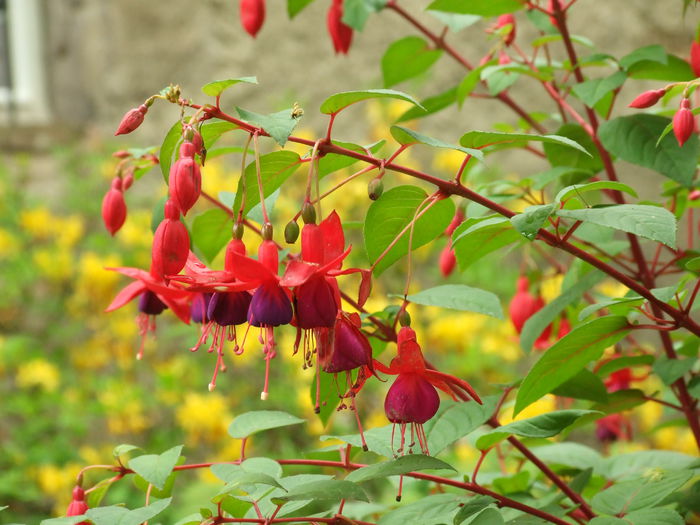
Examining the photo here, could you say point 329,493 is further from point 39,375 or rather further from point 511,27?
point 39,375

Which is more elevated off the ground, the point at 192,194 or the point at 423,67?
the point at 423,67

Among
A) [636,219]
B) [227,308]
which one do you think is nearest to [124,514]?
[227,308]

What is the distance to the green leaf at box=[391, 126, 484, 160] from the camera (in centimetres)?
49

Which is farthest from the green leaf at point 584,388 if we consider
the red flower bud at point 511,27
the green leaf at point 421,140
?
the red flower bud at point 511,27

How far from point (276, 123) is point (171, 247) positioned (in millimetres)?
97

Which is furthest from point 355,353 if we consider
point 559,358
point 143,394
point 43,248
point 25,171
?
point 25,171

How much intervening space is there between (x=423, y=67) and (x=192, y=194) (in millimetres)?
603

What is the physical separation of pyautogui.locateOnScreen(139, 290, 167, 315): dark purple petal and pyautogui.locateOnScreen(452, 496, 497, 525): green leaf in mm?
295

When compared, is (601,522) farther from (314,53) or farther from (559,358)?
(314,53)

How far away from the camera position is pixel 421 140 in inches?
19.5

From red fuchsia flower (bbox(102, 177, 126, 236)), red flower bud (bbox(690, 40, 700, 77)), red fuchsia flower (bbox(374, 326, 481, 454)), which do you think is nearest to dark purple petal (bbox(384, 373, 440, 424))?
red fuchsia flower (bbox(374, 326, 481, 454))

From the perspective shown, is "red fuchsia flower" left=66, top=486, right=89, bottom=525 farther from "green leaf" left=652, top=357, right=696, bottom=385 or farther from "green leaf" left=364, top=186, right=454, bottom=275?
"green leaf" left=652, top=357, right=696, bottom=385

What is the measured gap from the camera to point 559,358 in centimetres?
61

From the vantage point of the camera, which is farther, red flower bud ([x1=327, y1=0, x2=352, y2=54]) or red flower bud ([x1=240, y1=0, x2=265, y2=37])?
red flower bud ([x1=327, y1=0, x2=352, y2=54])
